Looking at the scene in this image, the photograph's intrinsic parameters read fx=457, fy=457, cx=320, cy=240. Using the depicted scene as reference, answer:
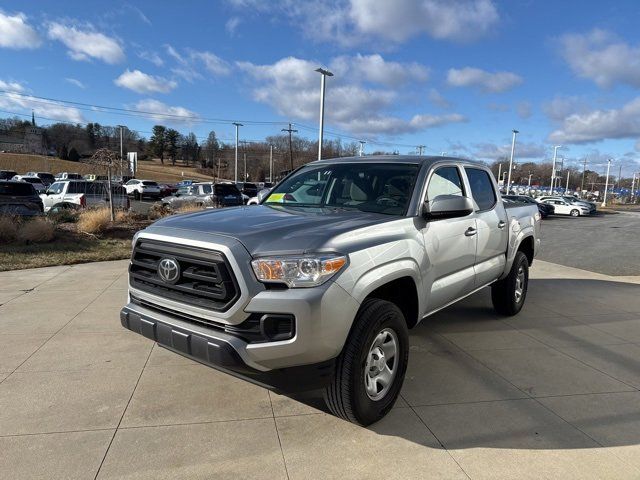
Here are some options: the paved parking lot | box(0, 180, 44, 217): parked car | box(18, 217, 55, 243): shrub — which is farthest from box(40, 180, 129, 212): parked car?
the paved parking lot

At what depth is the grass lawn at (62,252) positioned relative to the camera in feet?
27.7

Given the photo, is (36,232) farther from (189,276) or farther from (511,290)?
(511,290)

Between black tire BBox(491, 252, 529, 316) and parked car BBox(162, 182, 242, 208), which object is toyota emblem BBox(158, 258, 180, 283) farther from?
parked car BBox(162, 182, 242, 208)

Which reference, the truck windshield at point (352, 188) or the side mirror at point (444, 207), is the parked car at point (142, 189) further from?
the side mirror at point (444, 207)

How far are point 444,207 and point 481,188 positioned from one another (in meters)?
1.85

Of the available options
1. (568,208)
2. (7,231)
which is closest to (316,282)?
(7,231)

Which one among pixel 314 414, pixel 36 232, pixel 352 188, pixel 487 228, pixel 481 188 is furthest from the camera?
pixel 36 232

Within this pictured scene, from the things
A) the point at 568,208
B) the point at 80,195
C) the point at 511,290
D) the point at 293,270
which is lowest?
the point at 568,208

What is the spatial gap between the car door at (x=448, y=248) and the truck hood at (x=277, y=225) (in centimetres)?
55

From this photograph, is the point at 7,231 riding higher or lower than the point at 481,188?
Answer: lower

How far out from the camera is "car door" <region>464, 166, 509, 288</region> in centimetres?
465

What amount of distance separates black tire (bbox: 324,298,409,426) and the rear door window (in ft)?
7.33

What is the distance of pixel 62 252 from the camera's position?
938 centimetres

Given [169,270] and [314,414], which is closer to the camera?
[169,270]
